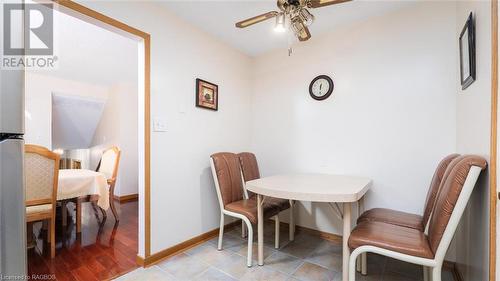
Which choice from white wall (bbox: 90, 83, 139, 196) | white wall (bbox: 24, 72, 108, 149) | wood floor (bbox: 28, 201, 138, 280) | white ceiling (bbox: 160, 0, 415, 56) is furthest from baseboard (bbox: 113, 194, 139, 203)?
white ceiling (bbox: 160, 0, 415, 56)

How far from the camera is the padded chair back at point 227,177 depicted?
6.82 ft

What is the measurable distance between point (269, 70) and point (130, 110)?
2.83m

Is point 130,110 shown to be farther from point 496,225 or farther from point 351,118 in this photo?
point 496,225

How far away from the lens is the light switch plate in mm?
1908

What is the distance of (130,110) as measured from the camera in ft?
13.5

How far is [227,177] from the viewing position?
215cm

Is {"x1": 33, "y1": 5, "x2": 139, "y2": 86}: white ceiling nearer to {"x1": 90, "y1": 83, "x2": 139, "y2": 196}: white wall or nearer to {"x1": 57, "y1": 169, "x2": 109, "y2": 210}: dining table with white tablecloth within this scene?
{"x1": 90, "y1": 83, "x2": 139, "y2": 196}: white wall

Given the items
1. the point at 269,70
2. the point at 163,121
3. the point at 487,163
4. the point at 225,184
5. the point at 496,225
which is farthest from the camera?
the point at 269,70

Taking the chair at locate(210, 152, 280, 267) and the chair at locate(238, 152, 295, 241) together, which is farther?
the chair at locate(238, 152, 295, 241)

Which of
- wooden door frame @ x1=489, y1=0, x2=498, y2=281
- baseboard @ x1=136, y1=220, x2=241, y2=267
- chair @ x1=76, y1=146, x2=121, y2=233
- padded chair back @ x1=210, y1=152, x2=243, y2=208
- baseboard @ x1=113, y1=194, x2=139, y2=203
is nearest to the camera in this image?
wooden door frame @ x1=489, y1=0, x2=498, y2=281

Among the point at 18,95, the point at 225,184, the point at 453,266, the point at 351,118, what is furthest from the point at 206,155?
the point at 453,266

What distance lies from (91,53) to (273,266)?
11.1 ft

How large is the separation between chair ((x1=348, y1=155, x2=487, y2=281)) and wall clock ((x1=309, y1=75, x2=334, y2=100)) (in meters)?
1.39

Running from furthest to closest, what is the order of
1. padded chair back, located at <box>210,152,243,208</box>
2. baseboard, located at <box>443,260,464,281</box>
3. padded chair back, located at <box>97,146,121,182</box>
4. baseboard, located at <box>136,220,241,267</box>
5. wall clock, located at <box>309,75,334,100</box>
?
1. padded chair back, located at <box>97,146,121,182</box>
2. wall clock, located at <box>309,75,334,100</box>
3. padded chair back, located at <box>210,152,243,208</box>
4. baseboard, located at <box>136,220,241,267</box>
5. baseboard, located at <box>443,260,464,281</box>
